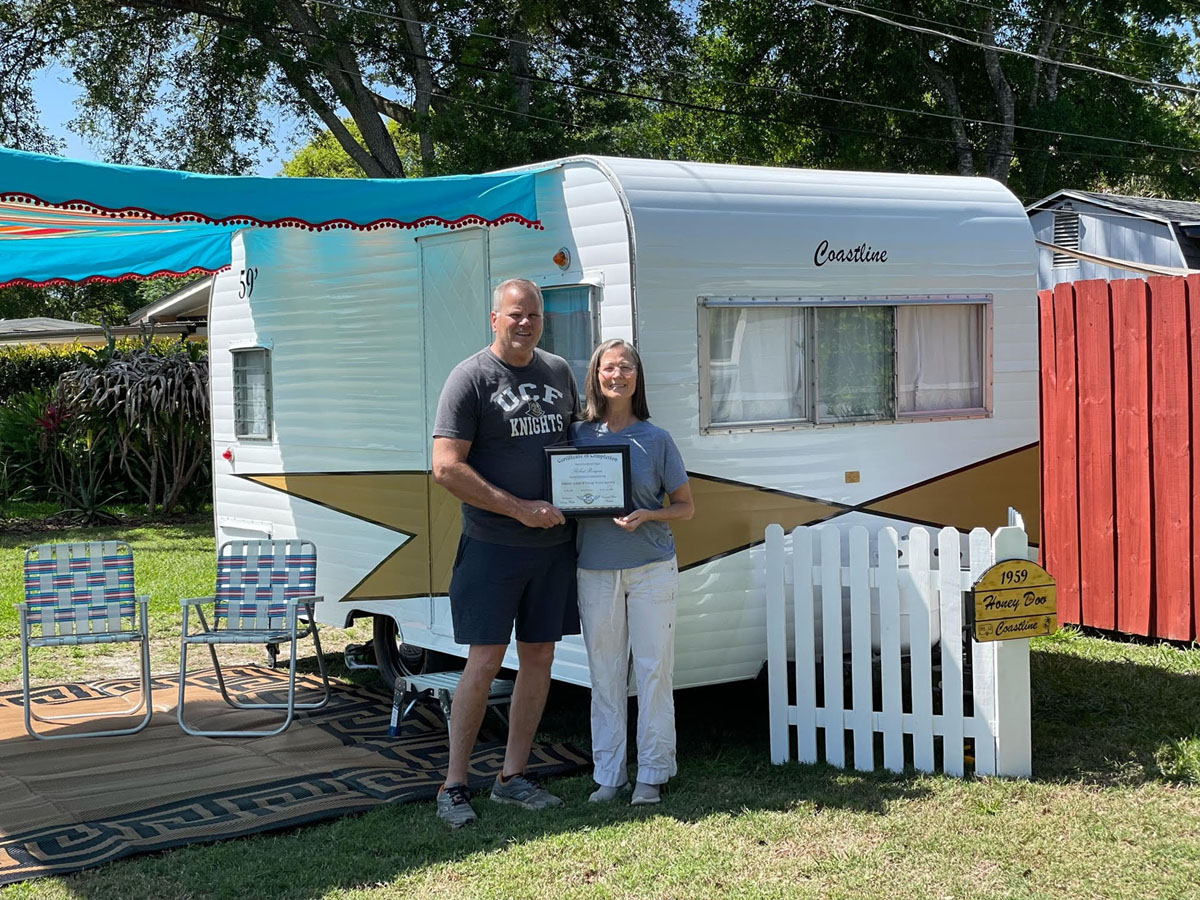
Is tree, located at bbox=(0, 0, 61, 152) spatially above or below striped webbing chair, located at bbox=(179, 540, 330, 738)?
above

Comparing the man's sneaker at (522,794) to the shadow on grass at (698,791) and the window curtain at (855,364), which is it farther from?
the window curtain at (855,364)

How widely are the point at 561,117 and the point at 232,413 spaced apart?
11.4 meters

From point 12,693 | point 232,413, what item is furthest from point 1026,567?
point 12,693

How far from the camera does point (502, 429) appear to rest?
15.2 ft

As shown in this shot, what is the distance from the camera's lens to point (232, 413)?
758 centimetres

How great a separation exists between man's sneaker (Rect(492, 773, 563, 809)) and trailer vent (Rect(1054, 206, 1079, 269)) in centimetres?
1428

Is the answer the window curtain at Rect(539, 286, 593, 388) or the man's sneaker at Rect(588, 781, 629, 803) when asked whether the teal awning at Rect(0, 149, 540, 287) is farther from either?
the man's sneaker at Rect(588, 781, 629, 803)

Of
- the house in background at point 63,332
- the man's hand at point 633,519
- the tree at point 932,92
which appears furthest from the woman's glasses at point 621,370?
the tree at point 932,92

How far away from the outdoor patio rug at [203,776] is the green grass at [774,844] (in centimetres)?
16

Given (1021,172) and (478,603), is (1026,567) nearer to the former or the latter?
(478,603)

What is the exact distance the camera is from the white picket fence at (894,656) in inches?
194

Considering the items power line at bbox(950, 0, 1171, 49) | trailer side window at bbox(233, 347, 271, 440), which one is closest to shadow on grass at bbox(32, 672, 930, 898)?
trailer side window at bbox(233, 347, 271, 440)

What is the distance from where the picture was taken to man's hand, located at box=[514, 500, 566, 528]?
4551 mm

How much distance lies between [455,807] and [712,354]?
200cm
